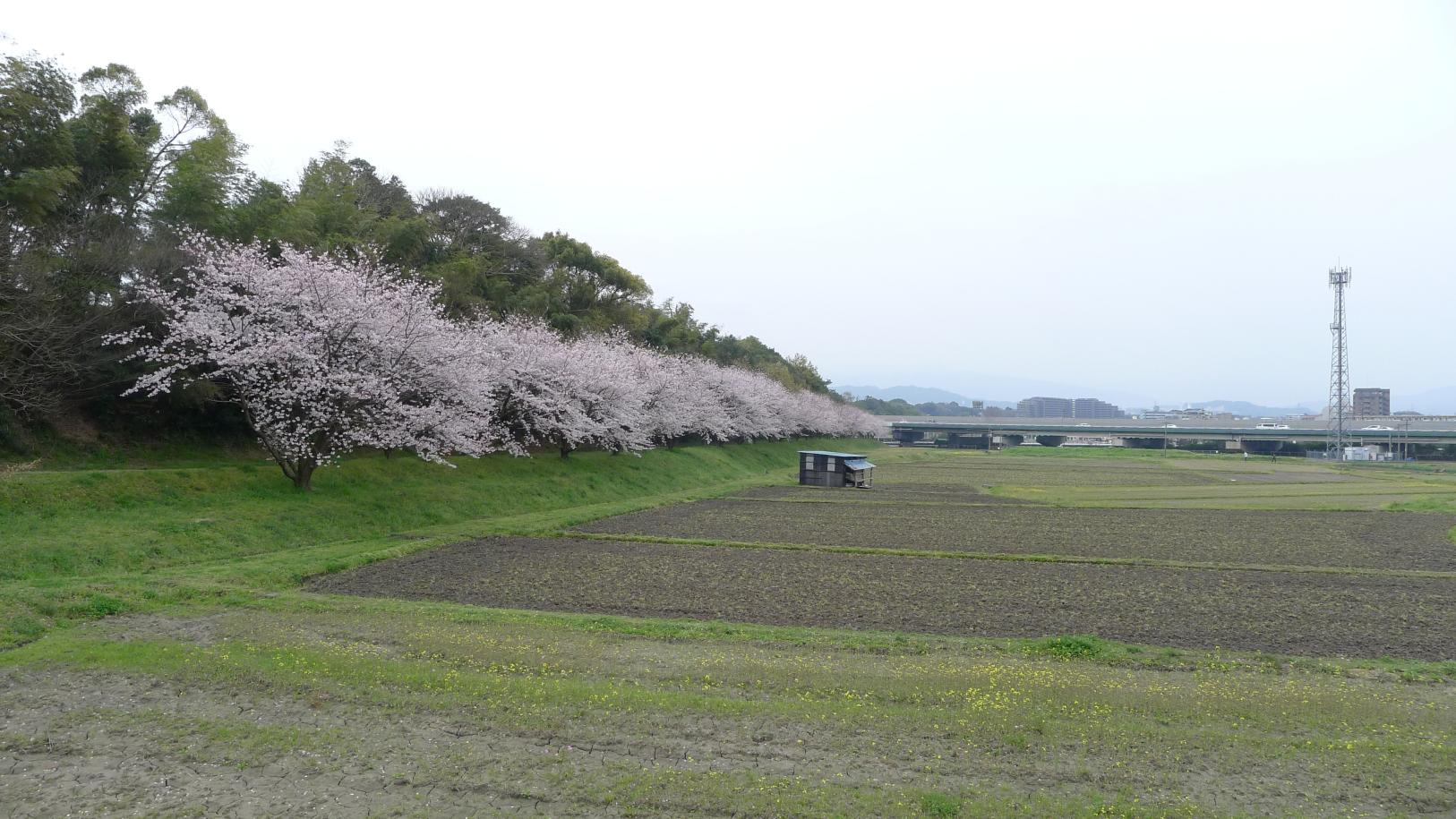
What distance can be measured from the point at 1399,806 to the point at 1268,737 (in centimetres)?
146

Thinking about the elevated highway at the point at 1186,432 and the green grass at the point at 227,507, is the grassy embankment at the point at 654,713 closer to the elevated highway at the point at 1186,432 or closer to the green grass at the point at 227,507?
the green grass at the point at 227,507

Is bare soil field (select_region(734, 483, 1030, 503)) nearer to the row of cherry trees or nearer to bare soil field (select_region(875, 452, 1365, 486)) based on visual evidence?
bare soil field (select_region(875, 452, 1365, 486))

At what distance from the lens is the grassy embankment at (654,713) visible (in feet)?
21.5

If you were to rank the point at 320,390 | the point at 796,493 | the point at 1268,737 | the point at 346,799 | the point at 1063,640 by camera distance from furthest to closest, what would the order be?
1. the point at 796,493
2. the point at 320,390
3. the point at 1063,640
4. the point at 1268,737
5. the point at 346,799

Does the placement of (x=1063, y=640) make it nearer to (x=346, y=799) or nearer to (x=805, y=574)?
(x=805, y=574)

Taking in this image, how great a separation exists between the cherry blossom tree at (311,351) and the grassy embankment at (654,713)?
27.5 feet

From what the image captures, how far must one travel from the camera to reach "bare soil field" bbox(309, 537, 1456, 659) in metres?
13.1

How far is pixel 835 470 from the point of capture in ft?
162

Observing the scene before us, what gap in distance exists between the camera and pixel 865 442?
423 ft

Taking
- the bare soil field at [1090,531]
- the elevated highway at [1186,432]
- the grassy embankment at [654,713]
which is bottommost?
the bare soil field at [1090,531]

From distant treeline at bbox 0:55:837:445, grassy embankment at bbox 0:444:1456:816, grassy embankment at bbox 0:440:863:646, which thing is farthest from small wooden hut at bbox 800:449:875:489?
grassy embankment at bbox 0:444:1456:816

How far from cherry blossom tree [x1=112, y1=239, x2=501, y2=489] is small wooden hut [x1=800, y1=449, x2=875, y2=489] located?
2760cm

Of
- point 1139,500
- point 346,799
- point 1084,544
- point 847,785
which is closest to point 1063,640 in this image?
point 847,785

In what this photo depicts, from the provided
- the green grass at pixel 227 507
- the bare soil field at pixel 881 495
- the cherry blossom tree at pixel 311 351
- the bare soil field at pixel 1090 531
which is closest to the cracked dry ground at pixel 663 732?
the green grass at pixel 227 507
